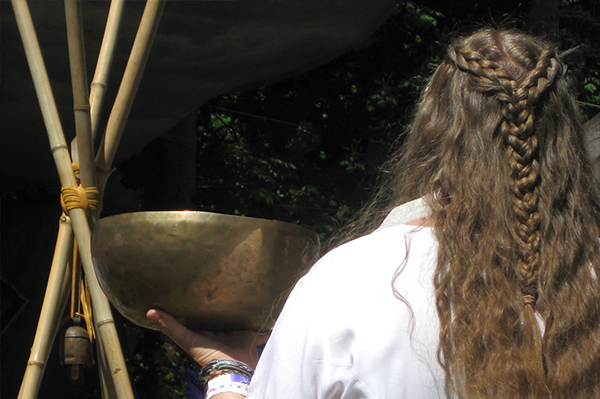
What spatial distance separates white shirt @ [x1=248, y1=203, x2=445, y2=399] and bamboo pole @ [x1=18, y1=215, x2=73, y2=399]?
0.69 m

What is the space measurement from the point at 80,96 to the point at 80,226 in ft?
0.82

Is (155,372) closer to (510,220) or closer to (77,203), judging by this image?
(77,203)

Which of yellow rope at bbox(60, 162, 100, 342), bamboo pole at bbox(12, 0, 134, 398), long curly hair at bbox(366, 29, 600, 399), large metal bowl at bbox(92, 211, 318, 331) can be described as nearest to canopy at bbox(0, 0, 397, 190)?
bamboo pole at bbox(12, 0, 134, 398)

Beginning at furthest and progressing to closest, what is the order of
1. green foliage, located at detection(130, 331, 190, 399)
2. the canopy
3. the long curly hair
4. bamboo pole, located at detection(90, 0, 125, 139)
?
green foliage, located at detection(130, 331, 190, 399)
the canopy
bamboo pole, located at detection(90, 0, 125, 139)
the long curly hair

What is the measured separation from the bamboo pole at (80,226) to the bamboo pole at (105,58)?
80 millimetres

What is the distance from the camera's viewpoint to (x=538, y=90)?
74 centimetres

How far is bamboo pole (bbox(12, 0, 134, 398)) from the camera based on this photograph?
1.18 metres

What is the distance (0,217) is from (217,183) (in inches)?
43.2

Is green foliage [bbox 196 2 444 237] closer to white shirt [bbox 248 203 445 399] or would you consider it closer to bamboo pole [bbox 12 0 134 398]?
bamboo pole [bbox 12 0 134 398]

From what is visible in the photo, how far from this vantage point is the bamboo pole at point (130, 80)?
3.95ft

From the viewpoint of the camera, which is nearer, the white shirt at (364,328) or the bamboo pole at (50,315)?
the white shirt at (364,328)

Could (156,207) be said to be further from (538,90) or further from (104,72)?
(538,90)

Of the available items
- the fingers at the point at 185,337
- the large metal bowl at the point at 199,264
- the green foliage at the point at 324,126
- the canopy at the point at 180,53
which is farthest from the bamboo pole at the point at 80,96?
the green foliage at the point at 324,126

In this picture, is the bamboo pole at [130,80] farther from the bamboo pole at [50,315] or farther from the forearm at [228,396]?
the forearm at [228,396]
